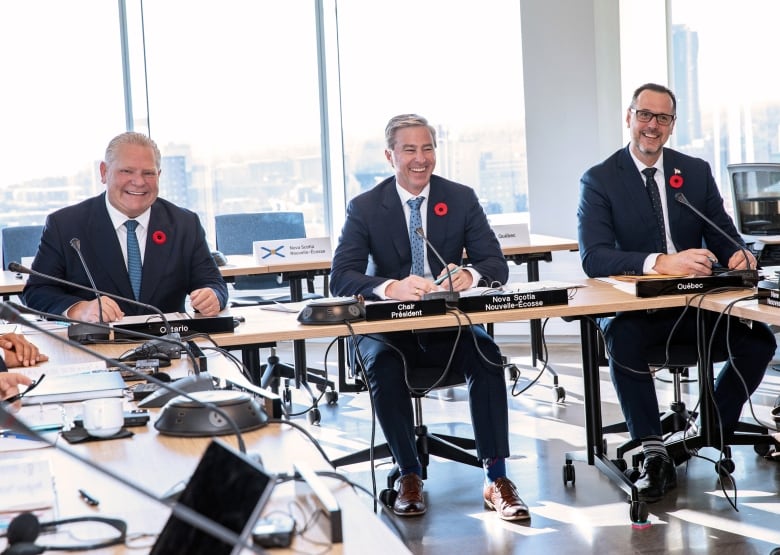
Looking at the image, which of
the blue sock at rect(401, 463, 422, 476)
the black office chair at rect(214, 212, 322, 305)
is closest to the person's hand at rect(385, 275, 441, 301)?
the blue sock at rect(401, 463, 422, 476)

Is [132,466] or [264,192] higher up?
[264,192]

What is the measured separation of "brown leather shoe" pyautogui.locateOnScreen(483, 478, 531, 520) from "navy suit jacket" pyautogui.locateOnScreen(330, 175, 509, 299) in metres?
0.73

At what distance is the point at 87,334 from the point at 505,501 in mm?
1318

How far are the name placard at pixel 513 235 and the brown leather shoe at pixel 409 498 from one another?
6.99ft

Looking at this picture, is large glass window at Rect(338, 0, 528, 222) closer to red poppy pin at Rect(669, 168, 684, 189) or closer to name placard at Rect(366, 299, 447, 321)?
red poppy pin at Rect(669, 168, 684, 189)

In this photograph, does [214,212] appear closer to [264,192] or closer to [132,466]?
[264,192]

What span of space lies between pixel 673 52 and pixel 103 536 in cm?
631

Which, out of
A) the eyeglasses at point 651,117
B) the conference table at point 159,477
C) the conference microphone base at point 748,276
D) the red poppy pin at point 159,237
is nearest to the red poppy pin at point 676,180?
the eyeglasses at point 651,117

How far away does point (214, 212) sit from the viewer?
711cm

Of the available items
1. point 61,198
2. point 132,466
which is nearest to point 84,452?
point 132,466

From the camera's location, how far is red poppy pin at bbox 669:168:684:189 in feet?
11.9

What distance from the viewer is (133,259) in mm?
3203

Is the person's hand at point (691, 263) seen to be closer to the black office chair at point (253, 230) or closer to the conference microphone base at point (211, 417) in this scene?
the conference microphone base at point (211, 417)

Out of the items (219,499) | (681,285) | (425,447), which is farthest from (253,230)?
(219,499)
